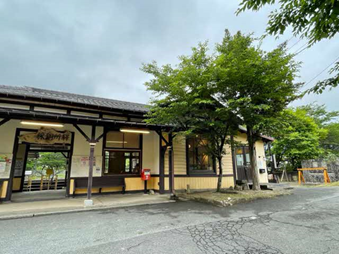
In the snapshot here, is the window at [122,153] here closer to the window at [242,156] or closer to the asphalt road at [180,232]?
the asphalt road at [180,232]

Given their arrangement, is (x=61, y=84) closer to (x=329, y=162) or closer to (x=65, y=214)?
(x=65, y=214)

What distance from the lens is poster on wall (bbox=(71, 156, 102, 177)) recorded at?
672cm

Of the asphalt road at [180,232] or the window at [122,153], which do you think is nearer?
the asphalt road at [180,232]

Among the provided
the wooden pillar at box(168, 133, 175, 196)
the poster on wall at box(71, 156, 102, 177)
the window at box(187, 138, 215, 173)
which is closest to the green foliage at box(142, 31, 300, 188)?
the wooden pillar at box(168, 133, 175, 196)

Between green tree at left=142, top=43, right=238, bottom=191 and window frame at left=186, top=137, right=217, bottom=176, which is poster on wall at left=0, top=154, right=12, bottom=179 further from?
window frame at left=186, top=137, right=217, bottom=176

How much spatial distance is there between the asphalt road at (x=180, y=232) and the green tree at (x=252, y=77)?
3086 millimetres

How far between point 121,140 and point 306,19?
23.6 ft

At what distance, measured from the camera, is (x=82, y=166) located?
688 centimetres

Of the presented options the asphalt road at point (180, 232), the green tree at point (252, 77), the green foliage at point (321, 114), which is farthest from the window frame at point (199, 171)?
the green foliage at point (321, 114)

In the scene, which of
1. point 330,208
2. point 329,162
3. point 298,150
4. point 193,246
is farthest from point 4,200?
point 298,150

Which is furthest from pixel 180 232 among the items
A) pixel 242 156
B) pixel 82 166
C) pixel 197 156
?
pixel 242 156

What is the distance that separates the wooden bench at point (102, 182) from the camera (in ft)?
22.0

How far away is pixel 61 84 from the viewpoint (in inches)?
1458

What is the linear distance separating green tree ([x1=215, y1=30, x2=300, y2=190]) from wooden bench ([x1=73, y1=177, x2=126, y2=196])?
5.43 metres
